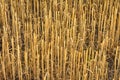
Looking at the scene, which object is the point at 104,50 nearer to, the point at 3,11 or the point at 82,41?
the point at 82,41

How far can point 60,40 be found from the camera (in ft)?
9.02

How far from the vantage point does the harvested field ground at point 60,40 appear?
8.39 ft

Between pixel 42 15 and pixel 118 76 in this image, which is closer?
pixel 118 76

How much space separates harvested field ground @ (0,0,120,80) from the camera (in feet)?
8.39

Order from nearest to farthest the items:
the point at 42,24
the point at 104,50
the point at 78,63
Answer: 1. the point at 78,63
2. the point at 104,50
3. the point at 42,24

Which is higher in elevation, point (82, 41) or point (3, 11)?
point (3, 11)

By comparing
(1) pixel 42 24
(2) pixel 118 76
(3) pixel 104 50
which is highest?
(1) pixel 42 24

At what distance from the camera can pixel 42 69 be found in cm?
256

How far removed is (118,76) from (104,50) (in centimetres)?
24

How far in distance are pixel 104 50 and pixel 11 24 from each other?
38.2 inches

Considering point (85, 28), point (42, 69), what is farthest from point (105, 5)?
point (42, 69)

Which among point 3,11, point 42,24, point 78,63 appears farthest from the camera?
point 3,11

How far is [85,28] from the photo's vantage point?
121 inches

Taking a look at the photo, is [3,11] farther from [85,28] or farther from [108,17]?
[108,17]
